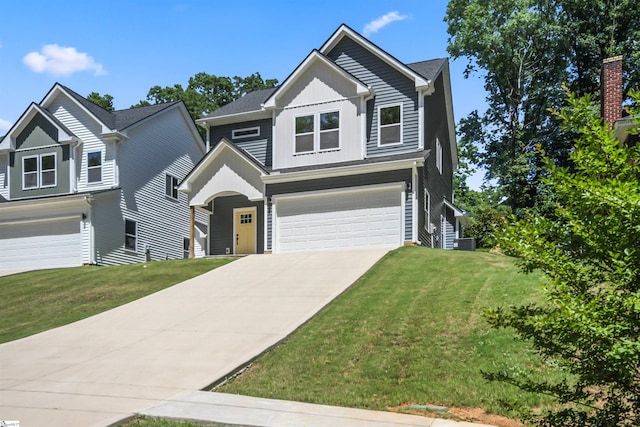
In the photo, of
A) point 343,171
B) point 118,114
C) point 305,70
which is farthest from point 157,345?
point 118,114

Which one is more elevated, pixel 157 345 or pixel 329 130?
pixel 329 130

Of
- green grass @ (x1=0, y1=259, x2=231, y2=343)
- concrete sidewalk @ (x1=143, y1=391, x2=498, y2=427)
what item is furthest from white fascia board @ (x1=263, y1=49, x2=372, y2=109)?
concrete sidewalk @ (x1=143, y1=391, x2=498, y2=427)

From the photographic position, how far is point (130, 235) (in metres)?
27.1

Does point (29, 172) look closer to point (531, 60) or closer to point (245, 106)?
point (245, 106)

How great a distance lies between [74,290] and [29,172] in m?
12.3

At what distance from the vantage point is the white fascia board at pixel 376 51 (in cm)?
2180

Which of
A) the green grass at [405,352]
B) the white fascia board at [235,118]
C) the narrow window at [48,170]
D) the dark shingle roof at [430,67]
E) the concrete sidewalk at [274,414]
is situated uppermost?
the dark shingle roof at [430,67]

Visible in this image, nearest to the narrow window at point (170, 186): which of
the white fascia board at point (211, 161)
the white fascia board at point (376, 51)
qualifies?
the white fascia board at point (211, 161)

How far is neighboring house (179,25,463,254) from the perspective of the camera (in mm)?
20938

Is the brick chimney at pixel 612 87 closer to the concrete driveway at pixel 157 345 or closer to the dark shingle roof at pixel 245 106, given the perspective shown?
the concrete driveway at pixel 157 345

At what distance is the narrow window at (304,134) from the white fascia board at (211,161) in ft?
6.22

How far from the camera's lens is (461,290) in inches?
508

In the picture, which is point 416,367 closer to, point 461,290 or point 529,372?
point 529,372

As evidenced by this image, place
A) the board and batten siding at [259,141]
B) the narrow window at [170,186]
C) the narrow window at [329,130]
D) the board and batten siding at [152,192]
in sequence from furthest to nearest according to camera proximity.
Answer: the narrow window at [170,186]
the board and batten siding at [152,192]
the board and batten siding at [259,141]
the narrow window at [329,130]
